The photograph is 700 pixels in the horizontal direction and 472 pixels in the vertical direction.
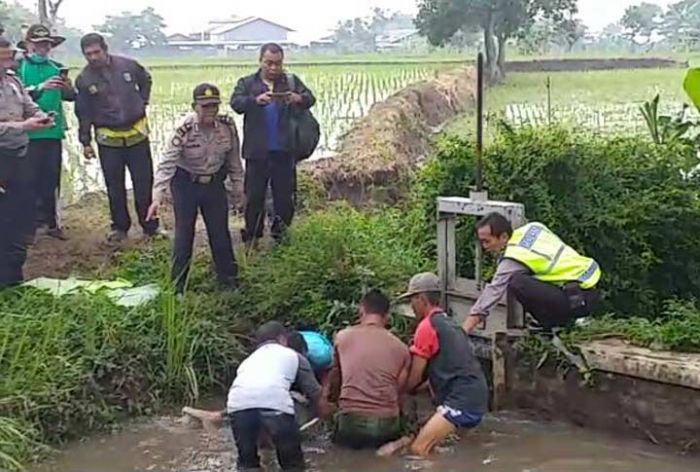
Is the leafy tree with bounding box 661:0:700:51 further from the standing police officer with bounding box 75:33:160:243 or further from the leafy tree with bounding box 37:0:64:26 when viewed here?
the standing police officer with bounding box 75:33:160:243

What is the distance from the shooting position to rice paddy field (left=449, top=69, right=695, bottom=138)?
1864 cm

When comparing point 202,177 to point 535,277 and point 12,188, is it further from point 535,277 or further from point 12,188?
point 535,277

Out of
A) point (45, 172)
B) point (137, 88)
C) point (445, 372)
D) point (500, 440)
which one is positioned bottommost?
point (500, 440)

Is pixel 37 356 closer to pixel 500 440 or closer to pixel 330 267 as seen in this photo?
pixel 330 267

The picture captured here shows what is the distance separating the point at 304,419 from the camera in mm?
7125

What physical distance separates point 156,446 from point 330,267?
2.00m

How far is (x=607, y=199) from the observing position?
28.7ft

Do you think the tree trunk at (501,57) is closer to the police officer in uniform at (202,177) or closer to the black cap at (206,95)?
the police officer in uniform at (202,177)

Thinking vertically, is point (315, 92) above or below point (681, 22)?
below

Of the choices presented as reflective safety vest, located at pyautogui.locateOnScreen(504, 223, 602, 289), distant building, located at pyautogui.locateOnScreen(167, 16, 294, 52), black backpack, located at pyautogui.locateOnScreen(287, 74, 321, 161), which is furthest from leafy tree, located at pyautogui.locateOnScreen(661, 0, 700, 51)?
reflective safety vest, located at pyautogui.locateOnScreen(504, 223, 602, 289)

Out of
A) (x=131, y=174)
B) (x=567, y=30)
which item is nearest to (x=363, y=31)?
(x=567, y=30)

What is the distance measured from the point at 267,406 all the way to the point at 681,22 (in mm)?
53444

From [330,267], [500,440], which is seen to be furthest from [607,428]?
[330,267]

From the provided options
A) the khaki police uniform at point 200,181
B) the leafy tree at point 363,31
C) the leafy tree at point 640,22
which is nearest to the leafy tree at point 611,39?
the leafy tree at point 640,22
